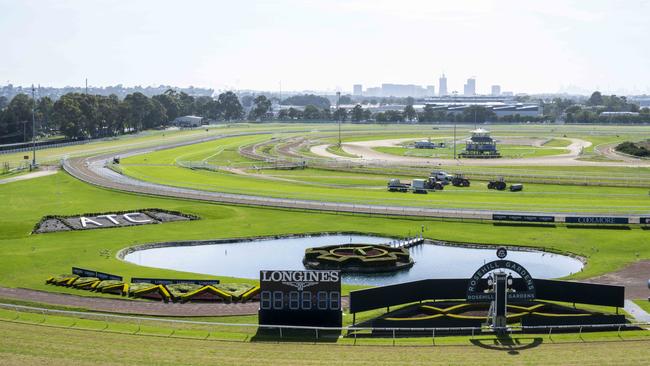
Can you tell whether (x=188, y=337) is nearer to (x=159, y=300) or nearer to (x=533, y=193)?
Answer: (x=159, y=300)

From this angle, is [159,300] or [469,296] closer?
[469,296]

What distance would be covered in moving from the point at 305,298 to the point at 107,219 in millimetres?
50897

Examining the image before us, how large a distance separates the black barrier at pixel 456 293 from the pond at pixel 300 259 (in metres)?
13.1

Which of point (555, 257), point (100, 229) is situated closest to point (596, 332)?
point (555, 257)

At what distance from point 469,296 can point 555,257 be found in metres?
27.5

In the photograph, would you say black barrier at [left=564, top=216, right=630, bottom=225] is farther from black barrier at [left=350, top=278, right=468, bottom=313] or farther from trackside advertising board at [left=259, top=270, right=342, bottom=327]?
trackside advertising board at [left=259, top=270, right=342, bottom=327]

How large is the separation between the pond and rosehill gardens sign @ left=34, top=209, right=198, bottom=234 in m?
13.8

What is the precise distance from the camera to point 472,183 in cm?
12712

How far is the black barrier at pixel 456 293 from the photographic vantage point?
51.4m

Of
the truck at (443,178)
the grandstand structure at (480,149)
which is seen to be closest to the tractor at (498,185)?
the truck at (443,178)

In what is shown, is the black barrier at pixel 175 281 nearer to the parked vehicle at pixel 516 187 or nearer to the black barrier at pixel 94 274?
the black barrier at pixel 94 274

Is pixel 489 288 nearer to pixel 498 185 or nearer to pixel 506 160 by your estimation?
pixel 498 185

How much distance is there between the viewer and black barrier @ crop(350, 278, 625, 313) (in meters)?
51.4

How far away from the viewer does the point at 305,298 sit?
4941 centimetres
